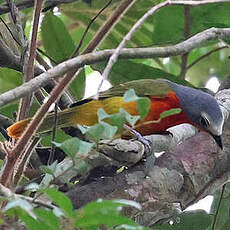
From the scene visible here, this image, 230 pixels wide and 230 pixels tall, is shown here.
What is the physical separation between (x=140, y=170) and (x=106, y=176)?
0.12 meters

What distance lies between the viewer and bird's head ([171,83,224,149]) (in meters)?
2.75

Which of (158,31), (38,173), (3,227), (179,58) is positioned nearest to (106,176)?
(38,173)

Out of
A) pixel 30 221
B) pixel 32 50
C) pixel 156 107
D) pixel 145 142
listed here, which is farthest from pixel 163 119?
pixel 30 221

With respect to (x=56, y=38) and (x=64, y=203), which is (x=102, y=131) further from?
(x=56, y=38)

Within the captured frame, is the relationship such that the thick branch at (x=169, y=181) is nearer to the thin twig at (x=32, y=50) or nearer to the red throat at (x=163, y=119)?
the red throat at (x=163, y=119)

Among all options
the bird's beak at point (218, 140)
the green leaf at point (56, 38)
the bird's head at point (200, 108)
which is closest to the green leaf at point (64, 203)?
the bird's beak at point (218, 140)

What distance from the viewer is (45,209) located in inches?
51.5

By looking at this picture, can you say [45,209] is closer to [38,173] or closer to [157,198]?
[157,198]

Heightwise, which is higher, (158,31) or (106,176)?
(158,31)

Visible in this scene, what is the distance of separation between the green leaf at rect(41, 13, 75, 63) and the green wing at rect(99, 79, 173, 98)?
291 mm

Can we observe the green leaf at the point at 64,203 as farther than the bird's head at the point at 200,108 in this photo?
No

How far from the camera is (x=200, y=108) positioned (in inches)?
119

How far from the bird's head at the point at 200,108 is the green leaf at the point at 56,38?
567 millimetres

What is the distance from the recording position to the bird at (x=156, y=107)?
9.12ft
